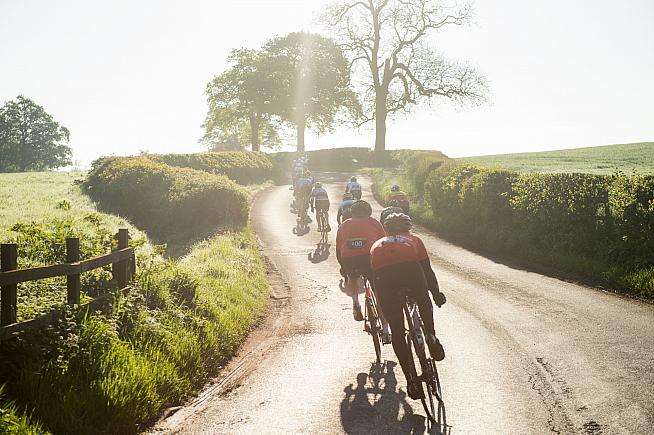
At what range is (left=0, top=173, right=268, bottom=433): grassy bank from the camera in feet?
20.2

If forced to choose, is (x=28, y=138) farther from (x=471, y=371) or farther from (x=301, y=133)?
(x=471, y=371)

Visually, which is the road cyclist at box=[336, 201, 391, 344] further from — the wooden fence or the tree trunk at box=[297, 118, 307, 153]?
the tree trunk at box=[297, 118, 307, 153]

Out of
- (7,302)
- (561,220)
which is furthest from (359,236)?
(561,220)

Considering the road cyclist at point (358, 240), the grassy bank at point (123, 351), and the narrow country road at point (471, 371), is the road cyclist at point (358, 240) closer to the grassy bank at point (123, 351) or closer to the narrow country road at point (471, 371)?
the narrow country road at point (471, 371)

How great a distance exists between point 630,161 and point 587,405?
38699mm

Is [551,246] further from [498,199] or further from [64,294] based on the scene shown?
[64,294]

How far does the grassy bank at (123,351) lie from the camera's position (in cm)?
617

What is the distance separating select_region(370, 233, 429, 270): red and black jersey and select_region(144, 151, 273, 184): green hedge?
30.4m

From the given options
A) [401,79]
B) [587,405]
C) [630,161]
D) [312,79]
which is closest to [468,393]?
[587,405]

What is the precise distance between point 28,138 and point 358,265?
296 feet

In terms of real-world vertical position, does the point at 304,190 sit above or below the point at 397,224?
below

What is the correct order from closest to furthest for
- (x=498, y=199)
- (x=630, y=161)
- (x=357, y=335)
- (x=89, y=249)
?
(x=89, y=249)
(x=357, y=335)
(x=498, y=199)
(x=630, y=161)

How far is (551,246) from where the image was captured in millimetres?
18344

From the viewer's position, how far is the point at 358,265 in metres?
8.91
